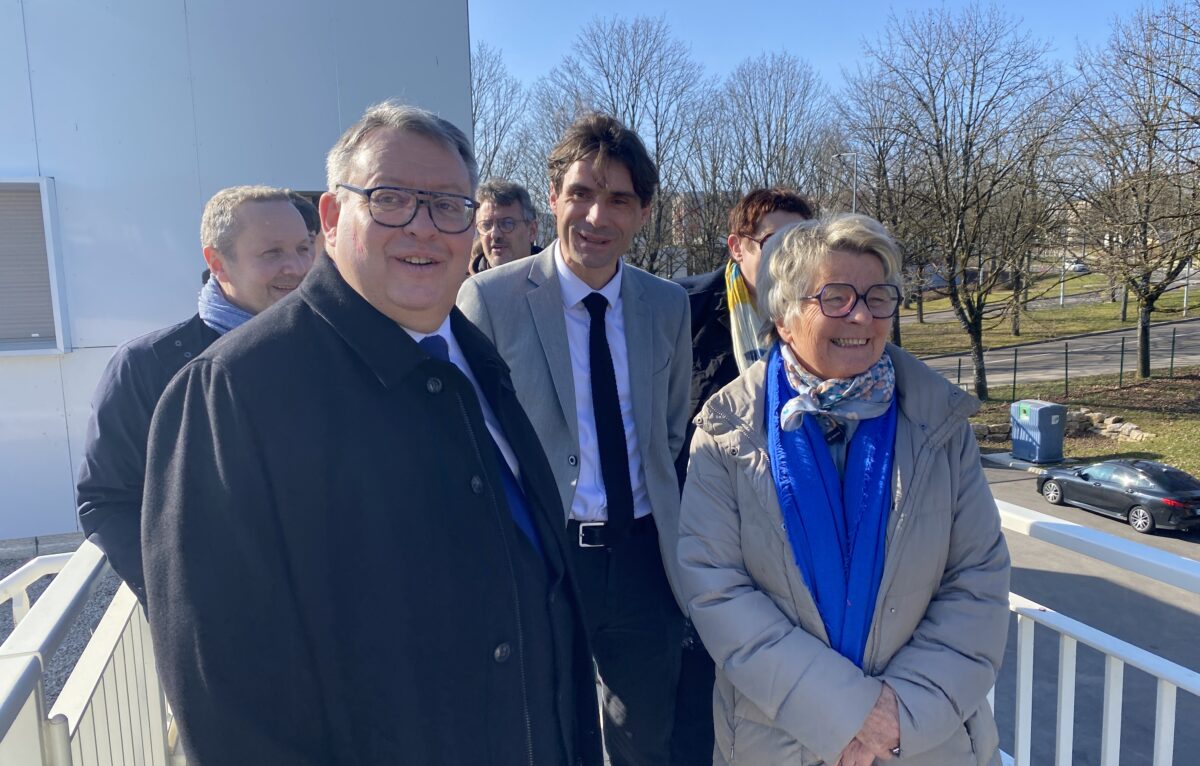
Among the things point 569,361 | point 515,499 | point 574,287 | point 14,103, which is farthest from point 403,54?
point 515,499

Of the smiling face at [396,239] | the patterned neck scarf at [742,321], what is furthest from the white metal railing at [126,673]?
the patterned neck scarf at [742,321]

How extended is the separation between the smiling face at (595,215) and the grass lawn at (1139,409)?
1845 cm

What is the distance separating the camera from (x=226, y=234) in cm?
287

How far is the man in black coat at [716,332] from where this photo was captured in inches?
108

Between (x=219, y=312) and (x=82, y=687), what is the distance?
149 centimetres

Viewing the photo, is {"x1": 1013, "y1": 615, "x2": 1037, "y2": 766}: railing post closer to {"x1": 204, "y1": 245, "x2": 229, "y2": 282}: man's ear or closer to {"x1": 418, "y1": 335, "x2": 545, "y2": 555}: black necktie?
{"x1": 418, "y1": 335, "x2": 545, "y2": 555}: black necktie

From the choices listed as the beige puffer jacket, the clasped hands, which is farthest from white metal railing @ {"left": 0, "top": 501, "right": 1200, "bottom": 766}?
the clasped hands

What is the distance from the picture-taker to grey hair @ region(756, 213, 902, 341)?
209 centimetres

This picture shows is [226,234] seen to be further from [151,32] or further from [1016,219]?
[1016,219]

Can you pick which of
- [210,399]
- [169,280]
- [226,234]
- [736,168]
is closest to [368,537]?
[210,399]

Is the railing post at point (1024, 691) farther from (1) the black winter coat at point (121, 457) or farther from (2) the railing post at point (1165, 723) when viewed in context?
(1) the black winter coat at point (121, 457)

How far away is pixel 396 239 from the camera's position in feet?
4.84

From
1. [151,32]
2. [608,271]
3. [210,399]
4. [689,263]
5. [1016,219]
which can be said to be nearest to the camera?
[210,399]

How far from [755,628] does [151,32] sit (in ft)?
25.2
